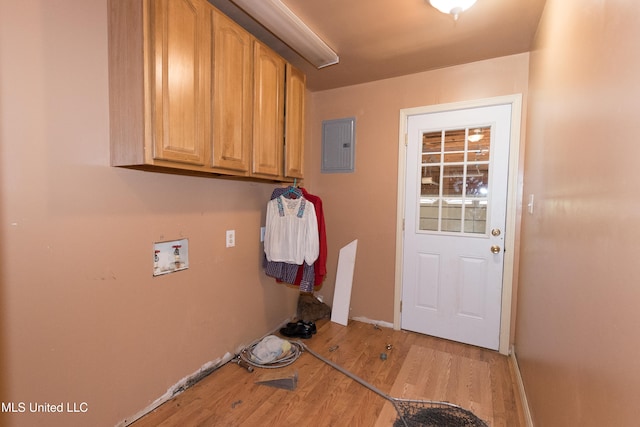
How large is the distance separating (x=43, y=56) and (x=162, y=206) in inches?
34.5

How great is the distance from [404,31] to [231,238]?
2.01 metres

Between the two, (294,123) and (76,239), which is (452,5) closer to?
(294,123)

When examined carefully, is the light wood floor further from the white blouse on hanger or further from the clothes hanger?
the clothes hanger

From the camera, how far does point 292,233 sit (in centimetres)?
254

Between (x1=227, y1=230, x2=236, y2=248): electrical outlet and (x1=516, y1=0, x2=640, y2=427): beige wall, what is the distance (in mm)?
2075

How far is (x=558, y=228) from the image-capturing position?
1373mm

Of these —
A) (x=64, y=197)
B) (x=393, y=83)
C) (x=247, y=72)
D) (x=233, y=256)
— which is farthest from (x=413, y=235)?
(x=64, y=197)

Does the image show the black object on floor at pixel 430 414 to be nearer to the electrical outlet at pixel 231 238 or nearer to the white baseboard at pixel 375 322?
the white baseboard at pixel 375 322

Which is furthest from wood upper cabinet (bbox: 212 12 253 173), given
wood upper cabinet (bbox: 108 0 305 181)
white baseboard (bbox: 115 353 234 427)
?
white baseboard (bbox: 115 353 234 427)

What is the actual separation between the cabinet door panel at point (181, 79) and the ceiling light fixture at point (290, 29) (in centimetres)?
A: 28

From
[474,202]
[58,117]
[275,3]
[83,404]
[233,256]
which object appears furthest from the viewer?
[474,202]

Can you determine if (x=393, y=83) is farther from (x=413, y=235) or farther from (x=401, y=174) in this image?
(x=413, y=235)

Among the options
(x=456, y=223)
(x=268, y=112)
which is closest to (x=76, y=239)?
(x=268, y=112)

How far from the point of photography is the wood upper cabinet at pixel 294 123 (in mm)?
2398
